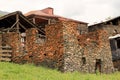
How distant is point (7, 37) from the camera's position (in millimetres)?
25328

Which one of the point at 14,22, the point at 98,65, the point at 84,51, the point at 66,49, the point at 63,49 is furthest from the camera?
the point at 14,22

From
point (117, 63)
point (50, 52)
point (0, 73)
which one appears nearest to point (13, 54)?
point (50, 52)

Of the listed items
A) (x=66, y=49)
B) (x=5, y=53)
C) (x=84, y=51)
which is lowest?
(x=5, y=53)

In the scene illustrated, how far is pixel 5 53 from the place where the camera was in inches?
967

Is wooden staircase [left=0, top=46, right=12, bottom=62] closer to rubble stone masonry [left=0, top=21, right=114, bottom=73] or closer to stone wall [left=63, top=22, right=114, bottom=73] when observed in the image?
rubble stone masonry [left=0, top=21, right=114, bottom=73]

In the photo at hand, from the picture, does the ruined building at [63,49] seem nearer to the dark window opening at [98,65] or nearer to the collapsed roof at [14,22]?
the dark window opening at [98,65]

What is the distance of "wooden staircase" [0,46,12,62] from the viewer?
78.5ft

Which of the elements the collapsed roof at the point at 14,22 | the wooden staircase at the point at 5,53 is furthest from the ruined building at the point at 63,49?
the collapsed roof at the point at 14,22

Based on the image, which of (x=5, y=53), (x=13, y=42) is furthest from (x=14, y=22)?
(x=5, y=53)

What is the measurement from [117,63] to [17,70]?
53.1 ft

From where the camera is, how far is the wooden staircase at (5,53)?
23922mm

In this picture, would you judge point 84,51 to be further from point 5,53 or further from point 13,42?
point 5,53

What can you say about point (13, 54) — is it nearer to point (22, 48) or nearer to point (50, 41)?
point (22, 48)

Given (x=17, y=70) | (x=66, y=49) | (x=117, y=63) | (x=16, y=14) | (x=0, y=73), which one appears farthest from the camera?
(x=117, y=63)
